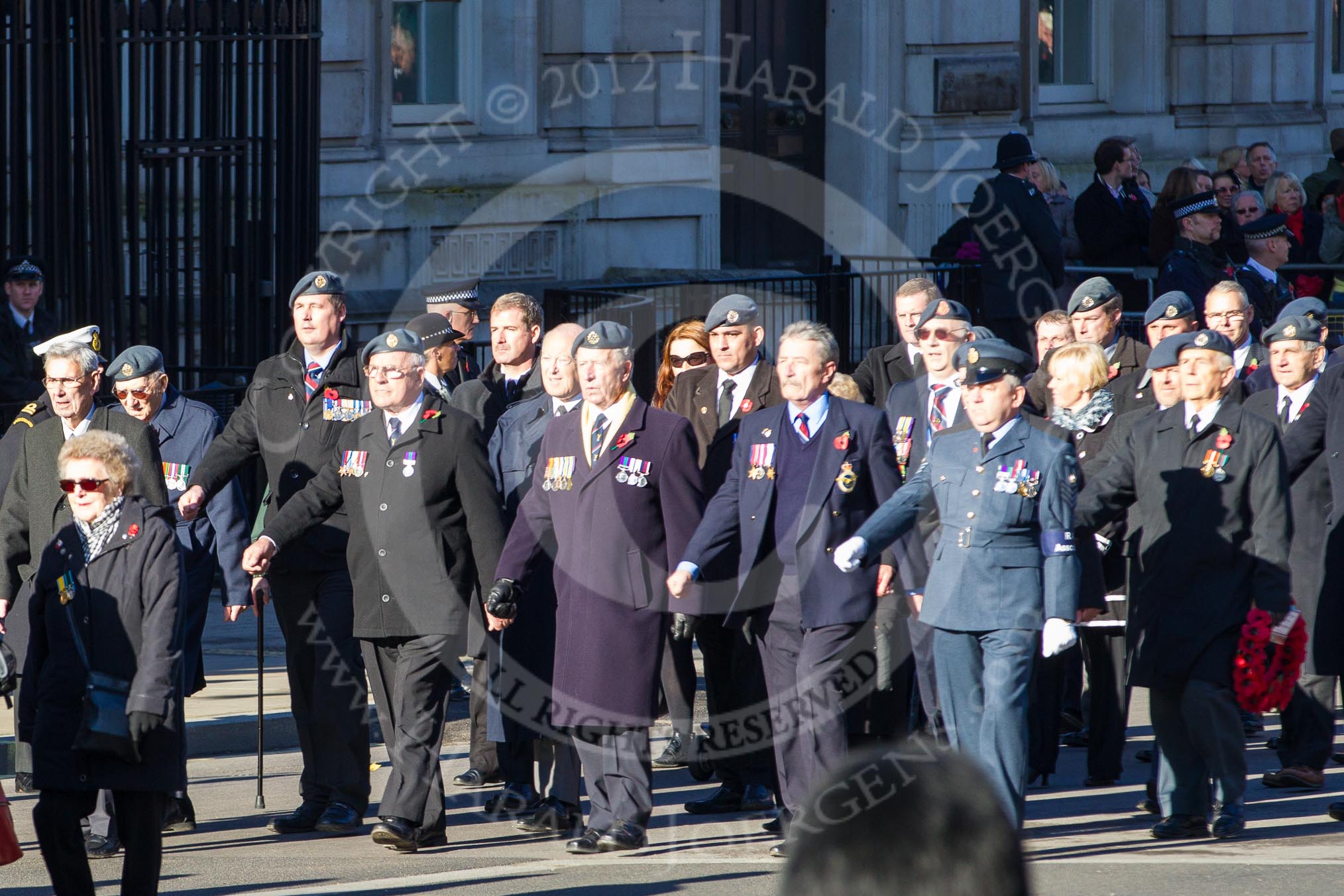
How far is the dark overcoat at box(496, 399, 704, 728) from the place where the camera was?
7.26 meters

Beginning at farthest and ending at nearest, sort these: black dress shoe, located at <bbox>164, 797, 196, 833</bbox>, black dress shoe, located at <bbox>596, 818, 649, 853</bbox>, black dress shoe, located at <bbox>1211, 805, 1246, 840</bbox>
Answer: black dress shoe, located at <bbox>164, 797, 196, 833</bbox>
black dress shoe, located at <bbox>1211, 805, 1246, 840</bbox>
black dress shoe, located at <bbox>596, 818, 649, 853</bbox>

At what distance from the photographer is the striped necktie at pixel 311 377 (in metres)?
7.93

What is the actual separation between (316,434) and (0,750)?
2.06 m

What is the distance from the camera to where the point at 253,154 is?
11.8 meters

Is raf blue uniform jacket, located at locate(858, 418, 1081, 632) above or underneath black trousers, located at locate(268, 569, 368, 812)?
above

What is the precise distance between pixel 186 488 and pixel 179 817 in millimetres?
1233

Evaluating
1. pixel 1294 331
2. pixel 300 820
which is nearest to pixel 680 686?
pixel 300 820

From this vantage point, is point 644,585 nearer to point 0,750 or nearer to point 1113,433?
point 1113,433

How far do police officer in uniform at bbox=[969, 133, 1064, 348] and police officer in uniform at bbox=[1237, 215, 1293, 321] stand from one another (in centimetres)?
132

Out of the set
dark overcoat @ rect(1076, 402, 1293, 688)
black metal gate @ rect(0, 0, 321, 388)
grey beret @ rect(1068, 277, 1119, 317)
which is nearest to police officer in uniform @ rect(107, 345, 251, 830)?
dark overcoat @ rect(1076, 402, 1293, 688)

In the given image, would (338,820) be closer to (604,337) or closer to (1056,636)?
(604,337)

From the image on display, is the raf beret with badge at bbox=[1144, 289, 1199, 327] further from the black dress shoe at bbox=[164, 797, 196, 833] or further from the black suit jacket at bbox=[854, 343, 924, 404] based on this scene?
the black dress shoe at bbox=[164, 797, 196, 833]

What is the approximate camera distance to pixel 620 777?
7242 millimetres

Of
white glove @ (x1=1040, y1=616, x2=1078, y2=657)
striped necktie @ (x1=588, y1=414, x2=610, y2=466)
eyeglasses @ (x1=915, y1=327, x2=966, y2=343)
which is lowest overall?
white glove @ (x1=1040, y1=616, x2=1078, y2=657)
